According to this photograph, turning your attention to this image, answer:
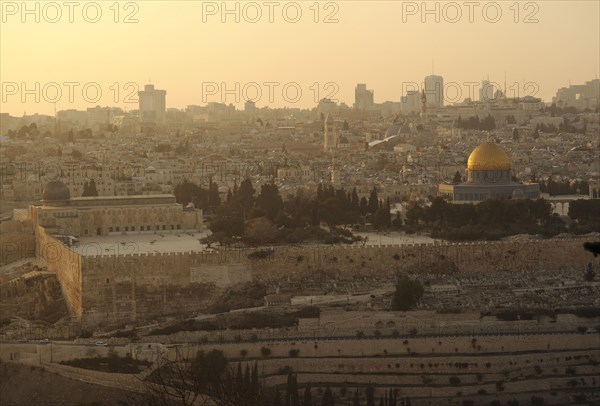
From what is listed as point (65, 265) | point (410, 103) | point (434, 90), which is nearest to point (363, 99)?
point (410, 103)

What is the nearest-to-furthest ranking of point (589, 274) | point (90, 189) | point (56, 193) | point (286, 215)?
point (589, 274) → point (286, 215) → point (56, 193) → point (90, 189)

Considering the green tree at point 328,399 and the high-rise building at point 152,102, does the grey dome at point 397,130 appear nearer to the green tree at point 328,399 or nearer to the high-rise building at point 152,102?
the high-rise building at point 152,102

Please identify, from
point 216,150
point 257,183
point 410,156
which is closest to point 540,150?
point 410,156

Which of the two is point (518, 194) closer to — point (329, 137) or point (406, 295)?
point (406, 295)

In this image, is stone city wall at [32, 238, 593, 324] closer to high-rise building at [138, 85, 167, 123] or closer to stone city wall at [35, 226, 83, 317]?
stone city wall at [35, 226, 83, 317]

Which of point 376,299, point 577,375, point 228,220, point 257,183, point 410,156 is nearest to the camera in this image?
point 577,375

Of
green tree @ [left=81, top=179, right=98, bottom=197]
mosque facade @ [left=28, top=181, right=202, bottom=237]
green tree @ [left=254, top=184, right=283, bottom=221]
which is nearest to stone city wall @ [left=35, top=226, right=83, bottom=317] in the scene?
mosque facade @ [left=28, top=181, right=202, bottom=237]

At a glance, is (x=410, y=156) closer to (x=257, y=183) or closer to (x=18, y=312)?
(x=257, y=183)
